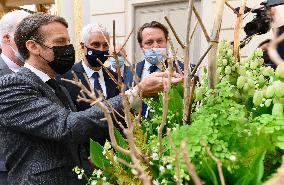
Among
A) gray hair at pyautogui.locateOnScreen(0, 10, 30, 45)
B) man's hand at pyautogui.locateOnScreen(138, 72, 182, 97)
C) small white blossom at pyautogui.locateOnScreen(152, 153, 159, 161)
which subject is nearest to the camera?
small white blossom at pyautogui.locateOnScreen(152, 153, 159, 161)

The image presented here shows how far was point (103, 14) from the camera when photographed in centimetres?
702

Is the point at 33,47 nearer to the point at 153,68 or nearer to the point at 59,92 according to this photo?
the point at 59,92

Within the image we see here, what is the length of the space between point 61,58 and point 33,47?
0.14 meters

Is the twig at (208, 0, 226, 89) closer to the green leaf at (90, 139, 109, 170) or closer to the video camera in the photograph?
the green leaf at (90, 139, 109, 170)

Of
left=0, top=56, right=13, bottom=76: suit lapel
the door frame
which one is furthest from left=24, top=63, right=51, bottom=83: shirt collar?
the door frame

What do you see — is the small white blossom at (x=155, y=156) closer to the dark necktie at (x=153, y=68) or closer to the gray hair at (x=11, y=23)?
the dark necktie at (x=153, y=68)

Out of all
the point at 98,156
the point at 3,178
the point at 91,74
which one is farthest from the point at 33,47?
the point at 91,74

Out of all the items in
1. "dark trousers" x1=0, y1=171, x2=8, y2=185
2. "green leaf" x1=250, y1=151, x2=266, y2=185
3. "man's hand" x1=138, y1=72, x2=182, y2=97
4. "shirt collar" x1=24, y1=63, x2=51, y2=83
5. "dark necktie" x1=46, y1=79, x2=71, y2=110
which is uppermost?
"man's hand" x1=138, y1=72, x2=182, y2=97

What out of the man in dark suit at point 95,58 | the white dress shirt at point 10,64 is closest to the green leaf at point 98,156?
the white dress shirt at point 10,64

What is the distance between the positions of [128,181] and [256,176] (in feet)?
0.98

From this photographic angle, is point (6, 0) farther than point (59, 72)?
Yes

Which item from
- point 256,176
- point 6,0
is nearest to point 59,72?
point 256,176

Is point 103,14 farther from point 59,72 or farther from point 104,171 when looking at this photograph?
point 104,171

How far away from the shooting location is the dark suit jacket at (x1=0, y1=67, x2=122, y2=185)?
158cm
